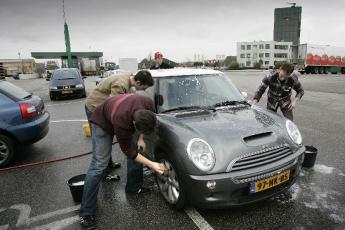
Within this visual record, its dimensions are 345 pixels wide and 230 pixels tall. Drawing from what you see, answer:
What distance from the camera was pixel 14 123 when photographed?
4746 mm

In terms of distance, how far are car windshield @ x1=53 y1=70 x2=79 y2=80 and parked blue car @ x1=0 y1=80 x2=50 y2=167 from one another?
10.2m

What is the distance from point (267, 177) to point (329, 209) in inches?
37.8

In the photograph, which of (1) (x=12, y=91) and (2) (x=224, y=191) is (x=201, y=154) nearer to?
(2) (x=224, y=191)

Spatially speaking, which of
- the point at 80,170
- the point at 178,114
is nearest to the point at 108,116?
the point at 178,114

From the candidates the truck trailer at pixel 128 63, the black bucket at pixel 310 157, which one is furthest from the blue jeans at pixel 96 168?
the truck trailer at pixel 128 63

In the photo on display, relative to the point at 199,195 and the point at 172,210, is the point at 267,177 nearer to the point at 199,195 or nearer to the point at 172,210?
the point at 199,195

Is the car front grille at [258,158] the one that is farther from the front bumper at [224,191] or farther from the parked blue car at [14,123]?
the parked blue car at [14,123]

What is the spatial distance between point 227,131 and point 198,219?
3.22ft

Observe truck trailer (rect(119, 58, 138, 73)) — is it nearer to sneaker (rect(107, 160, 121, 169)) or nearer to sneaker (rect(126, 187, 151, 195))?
sneaker (rect(107, 160, 121, 169))

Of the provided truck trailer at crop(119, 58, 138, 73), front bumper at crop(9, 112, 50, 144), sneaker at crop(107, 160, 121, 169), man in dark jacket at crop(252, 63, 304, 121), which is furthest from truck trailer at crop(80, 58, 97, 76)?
man in dark jacket at crop(252, 63, 304, 121)

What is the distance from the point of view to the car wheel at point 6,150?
473 cm

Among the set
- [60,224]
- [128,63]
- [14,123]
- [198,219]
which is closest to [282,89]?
[198,219]

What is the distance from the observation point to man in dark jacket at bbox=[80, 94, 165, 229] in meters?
2.54

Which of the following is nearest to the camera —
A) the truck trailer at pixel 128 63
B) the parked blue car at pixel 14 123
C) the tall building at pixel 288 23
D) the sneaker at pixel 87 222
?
the sneaker at pixel 87 222
